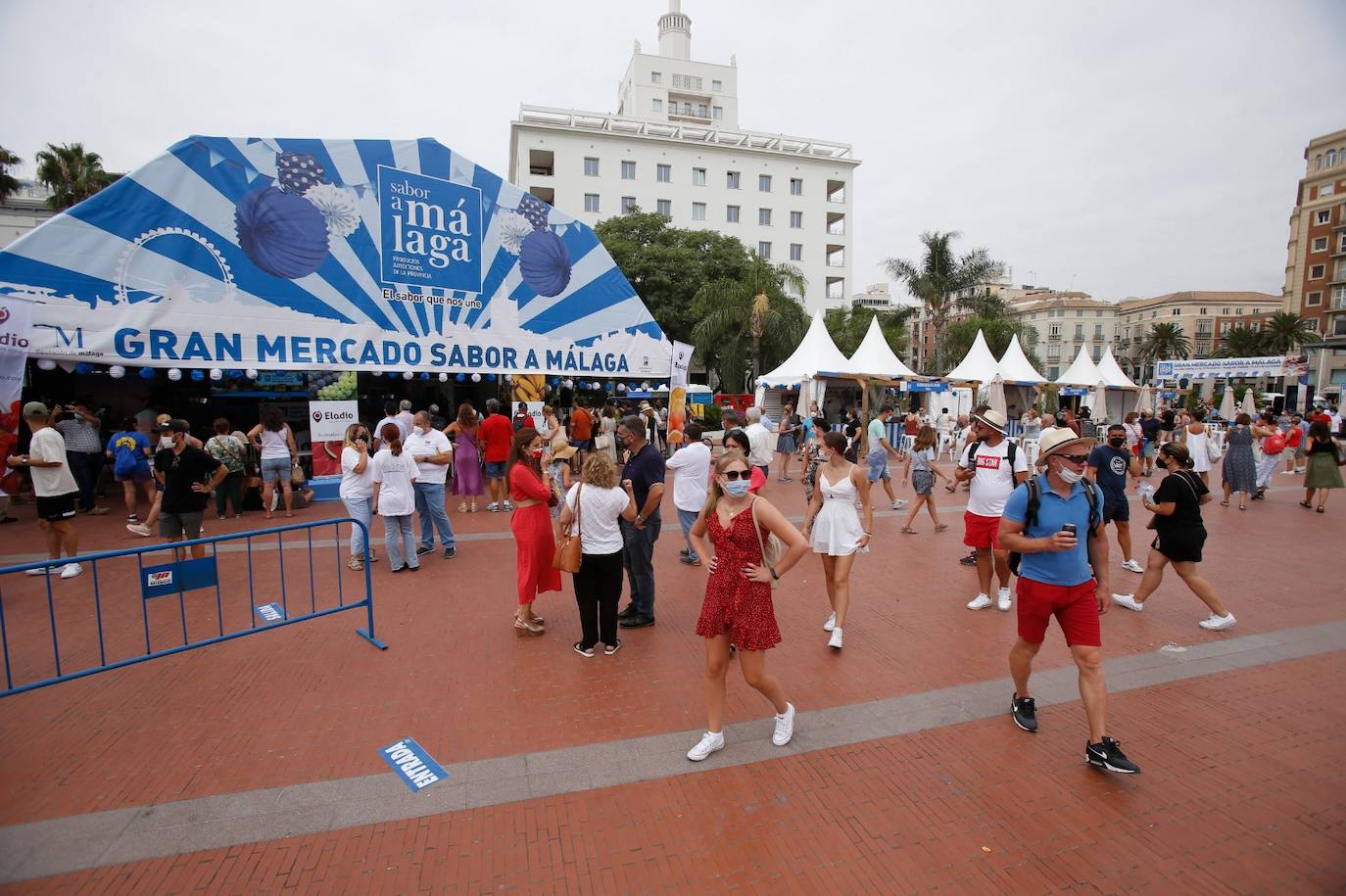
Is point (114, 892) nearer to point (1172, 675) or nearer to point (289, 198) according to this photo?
point (1172, 675)

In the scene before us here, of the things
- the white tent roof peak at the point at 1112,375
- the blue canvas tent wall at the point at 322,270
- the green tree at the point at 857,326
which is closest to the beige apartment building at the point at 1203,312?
the green tree at the point at 857,326

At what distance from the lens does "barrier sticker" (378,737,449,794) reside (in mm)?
3463

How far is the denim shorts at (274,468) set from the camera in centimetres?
1023

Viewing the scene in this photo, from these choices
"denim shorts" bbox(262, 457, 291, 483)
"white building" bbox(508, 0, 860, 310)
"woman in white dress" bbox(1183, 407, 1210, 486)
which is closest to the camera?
"denim shorts" bbox(262, 457, 291, 483)

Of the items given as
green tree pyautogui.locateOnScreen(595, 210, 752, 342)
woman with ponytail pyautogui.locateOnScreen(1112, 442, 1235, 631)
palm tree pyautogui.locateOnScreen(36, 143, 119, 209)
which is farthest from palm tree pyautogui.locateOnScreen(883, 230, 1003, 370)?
palm tree pyautogui.locateOnScreen(36, 143, 119, 209)

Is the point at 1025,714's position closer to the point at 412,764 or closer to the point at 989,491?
the point at 989,491

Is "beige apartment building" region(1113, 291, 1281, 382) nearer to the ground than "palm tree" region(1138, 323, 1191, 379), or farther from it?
farther from it

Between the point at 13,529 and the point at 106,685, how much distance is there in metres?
7.54

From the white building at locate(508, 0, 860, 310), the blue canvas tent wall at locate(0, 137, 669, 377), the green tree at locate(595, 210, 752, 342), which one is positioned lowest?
the blue canvas tent wall at locate(0, 137, 669, 377)

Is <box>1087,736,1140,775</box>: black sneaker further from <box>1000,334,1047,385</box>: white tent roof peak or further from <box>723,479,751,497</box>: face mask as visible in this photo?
<box>1000,334,1047,385</box>: white tent roof peak

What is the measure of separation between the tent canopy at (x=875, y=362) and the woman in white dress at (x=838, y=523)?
15867 mm

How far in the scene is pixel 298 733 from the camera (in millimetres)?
3930

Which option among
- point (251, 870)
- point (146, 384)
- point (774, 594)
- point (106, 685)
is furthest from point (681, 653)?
point (146, 384)

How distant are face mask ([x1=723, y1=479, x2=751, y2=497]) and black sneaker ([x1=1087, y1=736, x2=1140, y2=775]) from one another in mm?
2449
